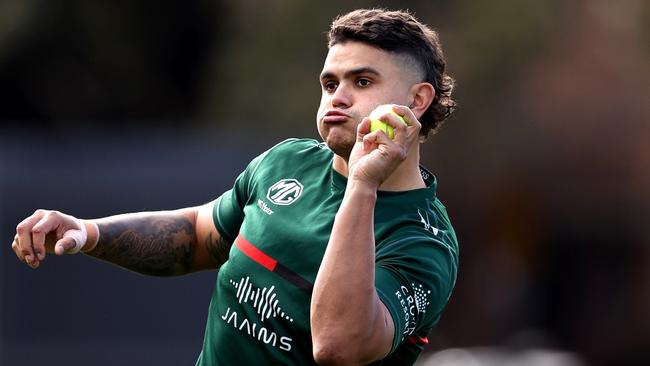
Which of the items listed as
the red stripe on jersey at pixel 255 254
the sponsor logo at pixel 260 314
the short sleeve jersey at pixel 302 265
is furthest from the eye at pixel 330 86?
the sponsor logo at pixel 260 314

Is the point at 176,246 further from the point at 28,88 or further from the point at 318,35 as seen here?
the point at 28,88

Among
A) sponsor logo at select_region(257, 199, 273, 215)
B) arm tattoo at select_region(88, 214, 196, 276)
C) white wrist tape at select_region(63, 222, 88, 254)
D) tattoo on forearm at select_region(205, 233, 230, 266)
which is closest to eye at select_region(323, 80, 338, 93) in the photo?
sponsor logo at select_region(257, 199, 273, 215)

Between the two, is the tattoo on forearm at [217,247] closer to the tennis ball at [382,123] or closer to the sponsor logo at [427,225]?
the sponsor logo at [427,225]

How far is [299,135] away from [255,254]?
11014mm

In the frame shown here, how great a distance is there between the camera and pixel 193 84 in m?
25.6

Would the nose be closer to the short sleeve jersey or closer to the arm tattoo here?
the short sleeve jersey

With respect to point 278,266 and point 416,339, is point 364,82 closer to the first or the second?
point 278,266

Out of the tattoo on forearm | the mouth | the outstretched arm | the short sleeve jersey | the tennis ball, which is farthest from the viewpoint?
the tattoo on forearm

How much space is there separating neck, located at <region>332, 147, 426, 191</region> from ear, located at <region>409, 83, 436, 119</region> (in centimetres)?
17

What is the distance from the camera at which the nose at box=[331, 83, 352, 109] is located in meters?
6.18

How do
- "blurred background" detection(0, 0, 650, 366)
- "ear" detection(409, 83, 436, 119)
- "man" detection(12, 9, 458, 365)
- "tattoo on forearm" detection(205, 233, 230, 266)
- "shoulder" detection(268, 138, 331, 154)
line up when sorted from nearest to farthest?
"man" detection(12, 9, 458, 365)
"ear" detection(409, 83, 436, 119)
"shoulder" detection(268, 138, 331, 154)
"tattoo on forearm" detection(205, 233, 230, 266)
"blurred background" detection(0, 0, 650, 366)

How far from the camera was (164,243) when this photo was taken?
22.9 ft

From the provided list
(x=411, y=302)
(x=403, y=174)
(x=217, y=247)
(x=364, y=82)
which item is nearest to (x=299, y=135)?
(x=217, y=247)

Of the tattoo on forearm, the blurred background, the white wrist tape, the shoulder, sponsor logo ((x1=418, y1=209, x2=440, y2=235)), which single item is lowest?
the blurred background
